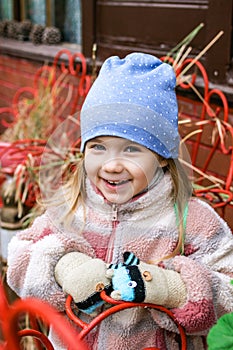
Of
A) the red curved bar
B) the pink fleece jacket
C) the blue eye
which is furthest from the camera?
the pink fleece jacket

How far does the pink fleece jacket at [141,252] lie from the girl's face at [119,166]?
0.11ft

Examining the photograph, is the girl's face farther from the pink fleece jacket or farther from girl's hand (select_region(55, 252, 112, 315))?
girl's hand (select_region(55, 252, 112, 315))

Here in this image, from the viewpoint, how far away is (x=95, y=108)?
127 centimetres

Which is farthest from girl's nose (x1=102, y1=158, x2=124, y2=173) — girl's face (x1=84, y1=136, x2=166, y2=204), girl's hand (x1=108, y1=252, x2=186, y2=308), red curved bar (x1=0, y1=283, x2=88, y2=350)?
red curved bar (x1=0, y1=283, x2=88, y2=350)

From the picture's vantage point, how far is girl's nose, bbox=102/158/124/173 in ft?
3.98

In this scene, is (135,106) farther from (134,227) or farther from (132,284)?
(132,284)

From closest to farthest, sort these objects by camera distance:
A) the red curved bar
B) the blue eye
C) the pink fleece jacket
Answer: the red curved bar, the blue eye, the pink fleece jacket

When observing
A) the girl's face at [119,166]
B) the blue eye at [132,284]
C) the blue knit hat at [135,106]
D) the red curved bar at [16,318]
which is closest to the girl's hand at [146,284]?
the blue eye at [132,284]

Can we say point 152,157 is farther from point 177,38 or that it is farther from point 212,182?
point 177,38

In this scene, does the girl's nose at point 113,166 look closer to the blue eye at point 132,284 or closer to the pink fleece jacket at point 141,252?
the pink fleece jacket at point 141,252

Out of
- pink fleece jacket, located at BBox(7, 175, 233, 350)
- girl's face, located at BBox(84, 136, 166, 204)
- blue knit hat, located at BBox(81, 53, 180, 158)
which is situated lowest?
pink fleece jacket, located at BBox(7, 175, 233, 350)

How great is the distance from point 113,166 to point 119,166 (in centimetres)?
1

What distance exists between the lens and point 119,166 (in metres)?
1.22

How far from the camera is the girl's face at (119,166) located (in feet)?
4.03
